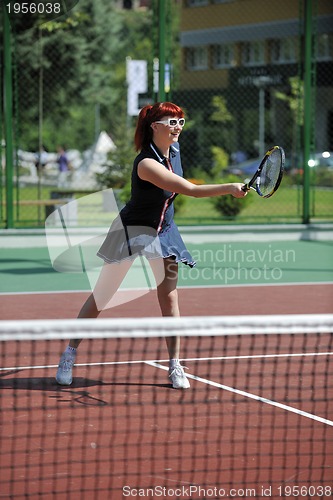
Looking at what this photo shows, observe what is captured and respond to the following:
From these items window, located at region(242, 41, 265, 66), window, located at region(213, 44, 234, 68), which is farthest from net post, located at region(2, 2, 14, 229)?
window, located at region(213, 44, 234, 68)

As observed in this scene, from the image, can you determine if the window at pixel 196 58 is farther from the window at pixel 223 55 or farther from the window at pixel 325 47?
the window at pixel 325 47

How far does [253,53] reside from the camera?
3822cm

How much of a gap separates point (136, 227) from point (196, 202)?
49.4 feet

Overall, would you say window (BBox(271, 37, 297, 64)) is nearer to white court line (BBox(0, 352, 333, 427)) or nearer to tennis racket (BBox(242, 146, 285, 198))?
white court line (BBox(0, 352, 333, 427))

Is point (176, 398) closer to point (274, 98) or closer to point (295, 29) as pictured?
point (295, 29)

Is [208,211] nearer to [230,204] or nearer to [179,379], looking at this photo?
[230,204]

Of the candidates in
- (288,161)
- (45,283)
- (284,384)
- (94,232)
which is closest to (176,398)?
(284,384)

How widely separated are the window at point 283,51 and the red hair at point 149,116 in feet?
99.5

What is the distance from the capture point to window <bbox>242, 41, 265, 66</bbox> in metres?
37.3

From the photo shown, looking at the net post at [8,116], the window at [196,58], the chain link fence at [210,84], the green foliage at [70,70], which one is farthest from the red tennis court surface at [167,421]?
the window at [196,58]

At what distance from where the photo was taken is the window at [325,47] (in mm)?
32406

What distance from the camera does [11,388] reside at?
6.24 m

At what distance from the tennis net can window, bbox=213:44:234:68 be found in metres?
31.5

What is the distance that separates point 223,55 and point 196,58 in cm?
103
